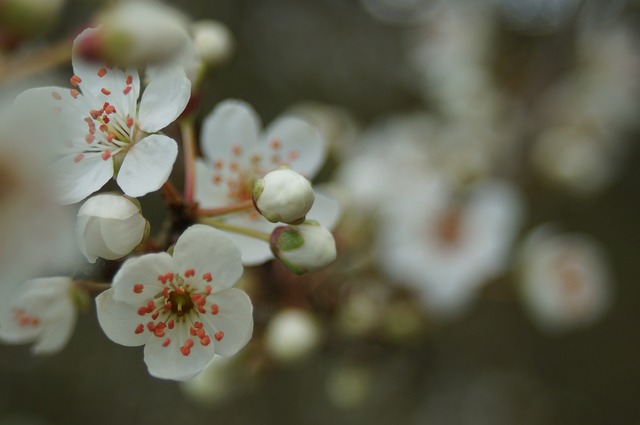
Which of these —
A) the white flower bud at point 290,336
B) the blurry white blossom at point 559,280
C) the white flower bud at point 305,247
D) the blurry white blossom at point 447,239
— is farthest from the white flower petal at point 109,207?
the blurry white blossom at point 559,280

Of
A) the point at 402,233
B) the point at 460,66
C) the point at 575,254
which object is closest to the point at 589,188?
the point at 575,254

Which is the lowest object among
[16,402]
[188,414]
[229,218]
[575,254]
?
[188,414]

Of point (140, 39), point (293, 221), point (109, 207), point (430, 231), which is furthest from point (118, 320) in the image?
point (430, 231)

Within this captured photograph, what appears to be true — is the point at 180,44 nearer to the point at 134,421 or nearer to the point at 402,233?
the point at 402,233

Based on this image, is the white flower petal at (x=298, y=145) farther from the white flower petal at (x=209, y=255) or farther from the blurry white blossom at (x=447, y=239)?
the blurry white blossom at (x=447, y=239)

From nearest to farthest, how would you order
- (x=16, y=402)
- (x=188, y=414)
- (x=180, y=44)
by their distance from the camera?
(x=180, y=44) < (x=16, y=402) < (x=188, y=414)

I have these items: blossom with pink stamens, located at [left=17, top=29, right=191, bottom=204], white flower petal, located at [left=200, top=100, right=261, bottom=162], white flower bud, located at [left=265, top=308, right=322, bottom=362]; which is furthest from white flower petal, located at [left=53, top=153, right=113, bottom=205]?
white flower bud, located at [left=265, top=308, right=322, bottom=362]
